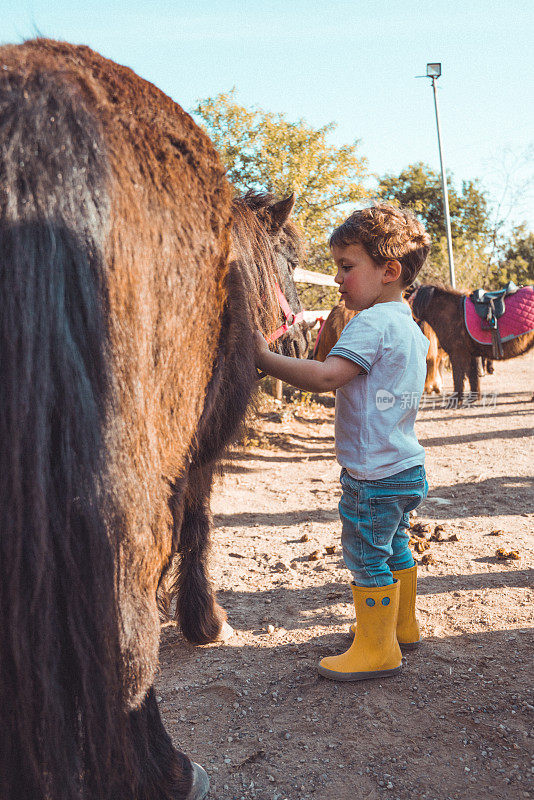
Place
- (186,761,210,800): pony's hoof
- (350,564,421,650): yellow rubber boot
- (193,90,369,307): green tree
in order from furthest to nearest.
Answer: (193,90,369,307): green tree, (350,564,421,650): yellow rubber boot, (186,761,210,800): pony's hoof

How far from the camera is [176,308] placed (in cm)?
117

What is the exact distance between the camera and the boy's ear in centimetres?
201

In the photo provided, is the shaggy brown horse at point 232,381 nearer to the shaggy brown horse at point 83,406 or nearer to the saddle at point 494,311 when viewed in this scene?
the shaggy brown horse at point 83,406

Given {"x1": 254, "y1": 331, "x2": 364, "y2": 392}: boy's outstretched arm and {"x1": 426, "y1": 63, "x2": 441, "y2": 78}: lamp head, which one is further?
{"x1": 426, "y1": 63, "x2": 441, "y2": 78}: lamp head

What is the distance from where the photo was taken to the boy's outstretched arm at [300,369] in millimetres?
1807

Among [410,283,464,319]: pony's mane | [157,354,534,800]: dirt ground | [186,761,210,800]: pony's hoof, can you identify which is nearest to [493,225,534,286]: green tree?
[410,283,464,319]: pony's mane

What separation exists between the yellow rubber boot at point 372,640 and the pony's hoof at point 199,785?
2.25 ft

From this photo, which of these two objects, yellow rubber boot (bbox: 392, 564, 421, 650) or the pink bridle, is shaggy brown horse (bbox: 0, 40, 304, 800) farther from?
the pink bridle

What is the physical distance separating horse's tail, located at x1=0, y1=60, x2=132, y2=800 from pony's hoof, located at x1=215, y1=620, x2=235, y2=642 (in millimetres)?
1437

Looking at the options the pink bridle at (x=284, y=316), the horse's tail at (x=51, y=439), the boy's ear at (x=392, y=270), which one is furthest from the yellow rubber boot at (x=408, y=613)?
the horse's tail at (x=51, y=439)

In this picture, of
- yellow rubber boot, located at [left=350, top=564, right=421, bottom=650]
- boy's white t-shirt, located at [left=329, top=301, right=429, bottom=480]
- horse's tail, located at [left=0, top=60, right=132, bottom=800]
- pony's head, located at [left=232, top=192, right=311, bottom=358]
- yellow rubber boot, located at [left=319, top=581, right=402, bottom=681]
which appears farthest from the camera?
pony's head, located at [left=232, top=192, right=311, bottom=358]

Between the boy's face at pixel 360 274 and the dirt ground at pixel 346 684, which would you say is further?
the boy's face at pixel 360 274

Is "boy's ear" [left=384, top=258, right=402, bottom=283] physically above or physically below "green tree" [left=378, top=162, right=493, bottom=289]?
below

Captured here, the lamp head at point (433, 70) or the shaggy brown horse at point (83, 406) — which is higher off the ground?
the lamp head at point (433, 70)
